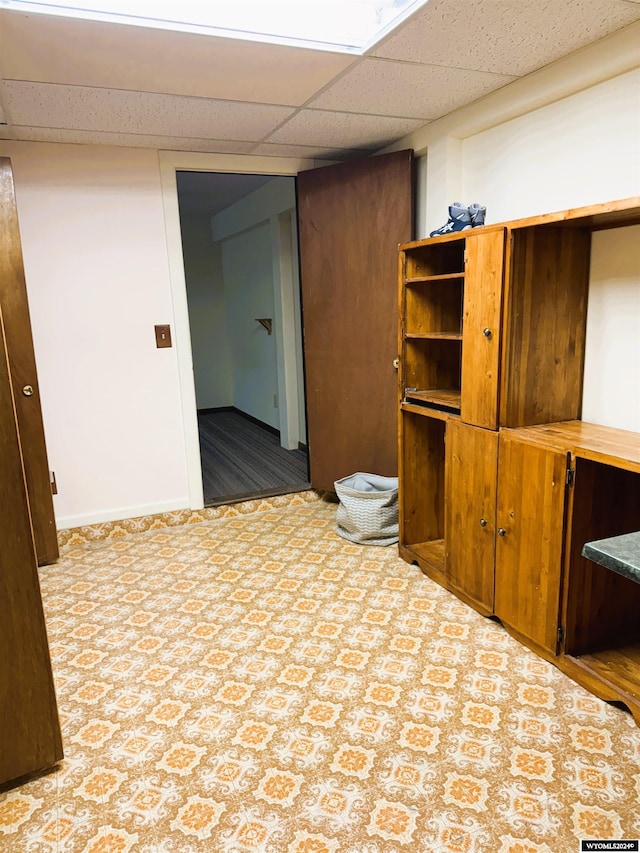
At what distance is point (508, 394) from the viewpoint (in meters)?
2.16

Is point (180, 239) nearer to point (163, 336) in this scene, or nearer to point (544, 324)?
point (163, 336)

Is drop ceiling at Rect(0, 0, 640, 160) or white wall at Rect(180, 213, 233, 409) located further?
white wall at Rect(180, 213, 233, 409)

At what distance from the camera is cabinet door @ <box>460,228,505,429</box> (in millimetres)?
2113

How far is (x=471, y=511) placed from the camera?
94.7 inches

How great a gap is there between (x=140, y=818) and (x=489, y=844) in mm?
894

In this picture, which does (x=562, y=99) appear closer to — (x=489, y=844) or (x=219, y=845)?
(x=489, y=844)

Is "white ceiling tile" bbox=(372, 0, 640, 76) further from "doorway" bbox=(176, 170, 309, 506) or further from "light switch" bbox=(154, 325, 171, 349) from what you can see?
"light switch" bbox=(154, 325, 171, 349)

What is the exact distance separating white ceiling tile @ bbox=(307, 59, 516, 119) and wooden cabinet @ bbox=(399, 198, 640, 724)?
2.06 feet

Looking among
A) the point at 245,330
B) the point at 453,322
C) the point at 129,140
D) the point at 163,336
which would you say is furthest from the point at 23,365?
the point at 245,330

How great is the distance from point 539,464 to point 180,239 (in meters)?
2.42

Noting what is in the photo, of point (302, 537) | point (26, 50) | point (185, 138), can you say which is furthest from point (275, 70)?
point (302, 537)

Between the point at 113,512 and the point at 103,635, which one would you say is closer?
the point at 103,635

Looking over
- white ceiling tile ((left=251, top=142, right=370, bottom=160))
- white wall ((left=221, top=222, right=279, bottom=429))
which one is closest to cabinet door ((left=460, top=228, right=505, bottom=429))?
white ceiling tile ((left=251, top=142, right=370, bottom=160))

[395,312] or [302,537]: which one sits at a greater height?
[395,312]
